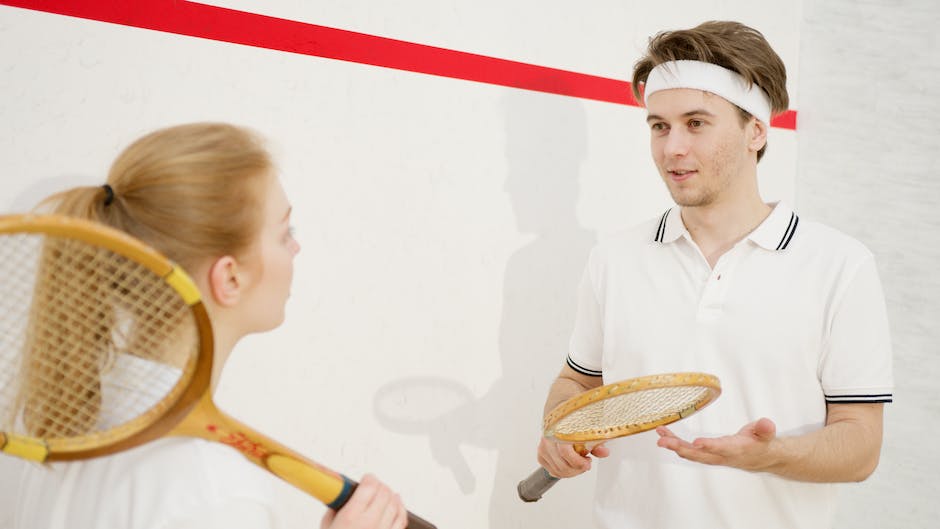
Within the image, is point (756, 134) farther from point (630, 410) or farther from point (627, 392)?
point (627, 392)

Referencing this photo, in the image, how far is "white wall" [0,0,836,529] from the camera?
1.58 meters

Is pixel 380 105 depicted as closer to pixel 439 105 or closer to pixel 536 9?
pixel 439 105

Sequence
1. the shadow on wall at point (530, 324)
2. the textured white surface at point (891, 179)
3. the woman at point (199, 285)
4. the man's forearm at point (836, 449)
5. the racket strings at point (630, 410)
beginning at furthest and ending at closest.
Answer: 1. the textured white surface at point (891, 179)
2. the shadow on wall at point (530, 324)
3. the man's forearm at point (836, 449)
4. the racket strings at point (630, 410)
5. the woman at point (199, 285)

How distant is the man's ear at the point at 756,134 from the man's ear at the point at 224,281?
3.67ft

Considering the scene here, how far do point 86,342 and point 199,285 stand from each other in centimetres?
14

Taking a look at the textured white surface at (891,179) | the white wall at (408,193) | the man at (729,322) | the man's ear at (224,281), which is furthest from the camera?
the textured white surface at (891,179)

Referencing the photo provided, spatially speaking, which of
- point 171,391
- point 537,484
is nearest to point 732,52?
point 537,484

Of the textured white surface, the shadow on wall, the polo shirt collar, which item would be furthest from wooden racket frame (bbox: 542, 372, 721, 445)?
the textured white surface

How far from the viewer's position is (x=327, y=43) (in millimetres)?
1812

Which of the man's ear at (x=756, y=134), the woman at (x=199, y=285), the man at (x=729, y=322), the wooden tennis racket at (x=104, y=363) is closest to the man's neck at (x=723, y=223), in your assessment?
the man at (x=729, y=322)

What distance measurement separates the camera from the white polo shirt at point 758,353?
1445 mm

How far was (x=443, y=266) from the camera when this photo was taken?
2.01 m

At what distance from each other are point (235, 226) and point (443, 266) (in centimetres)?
109

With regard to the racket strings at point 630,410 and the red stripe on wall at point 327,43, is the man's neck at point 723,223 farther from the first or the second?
the red stripe on wall at point 327,43
